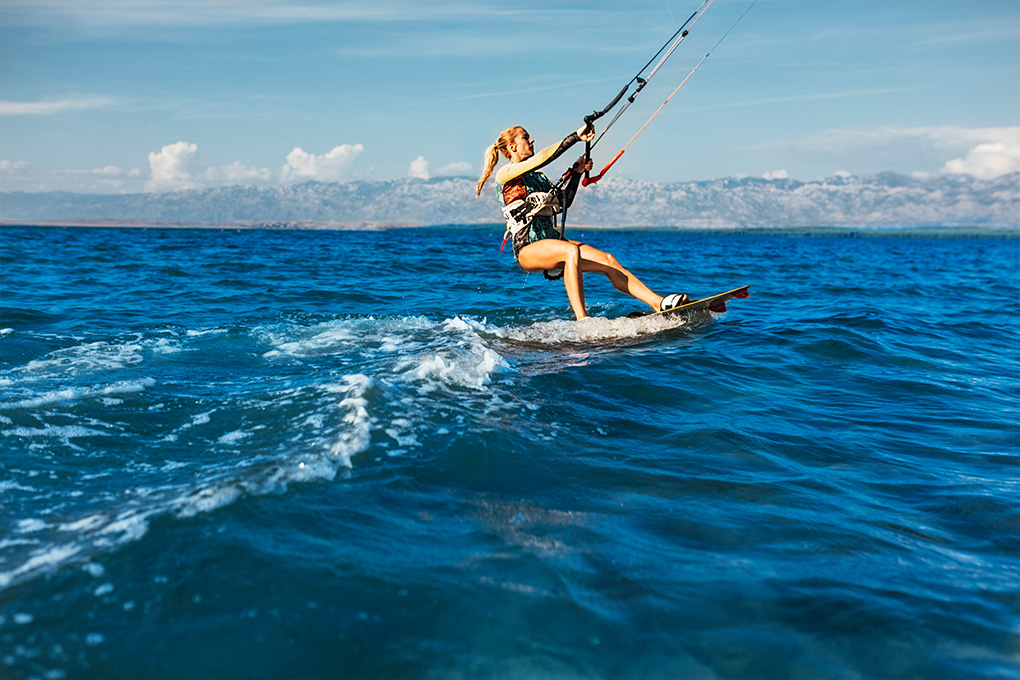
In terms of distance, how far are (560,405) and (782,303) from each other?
11.7 metres

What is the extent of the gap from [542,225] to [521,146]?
1214 millimetres

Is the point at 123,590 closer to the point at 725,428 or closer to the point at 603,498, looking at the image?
the point at 603,498

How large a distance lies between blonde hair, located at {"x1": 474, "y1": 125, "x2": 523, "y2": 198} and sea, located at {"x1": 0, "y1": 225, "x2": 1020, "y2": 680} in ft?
7.67

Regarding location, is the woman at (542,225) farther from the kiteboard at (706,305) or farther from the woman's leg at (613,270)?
the kiteboard at (706,305)

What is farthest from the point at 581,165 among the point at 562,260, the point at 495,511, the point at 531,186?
the point at 495,511

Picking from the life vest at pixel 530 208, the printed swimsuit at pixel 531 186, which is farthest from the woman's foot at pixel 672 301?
the life vest at pixel 530 208

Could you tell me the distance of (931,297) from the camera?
19.2 metres

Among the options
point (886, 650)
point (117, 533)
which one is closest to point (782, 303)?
point (886, 650)

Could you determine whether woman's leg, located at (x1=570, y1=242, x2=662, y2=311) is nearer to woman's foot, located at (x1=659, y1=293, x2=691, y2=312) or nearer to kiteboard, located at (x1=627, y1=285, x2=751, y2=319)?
woman's foot, located at (x1=659, y1=293, x2=691, y2=312)

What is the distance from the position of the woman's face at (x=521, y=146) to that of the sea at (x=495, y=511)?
2.58m

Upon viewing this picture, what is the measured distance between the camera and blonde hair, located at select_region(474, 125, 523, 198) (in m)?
8.99

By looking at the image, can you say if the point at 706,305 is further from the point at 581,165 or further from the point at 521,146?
the point at 521,146

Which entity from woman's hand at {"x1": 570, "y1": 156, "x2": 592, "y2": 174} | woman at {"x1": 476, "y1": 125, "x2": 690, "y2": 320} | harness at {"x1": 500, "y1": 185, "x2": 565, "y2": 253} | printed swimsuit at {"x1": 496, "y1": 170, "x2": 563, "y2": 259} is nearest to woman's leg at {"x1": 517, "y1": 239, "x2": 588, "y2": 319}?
woman at {"x1": 476, "y1": 125, "x2": 690, "y2": 320}

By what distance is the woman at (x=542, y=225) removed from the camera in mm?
9086
